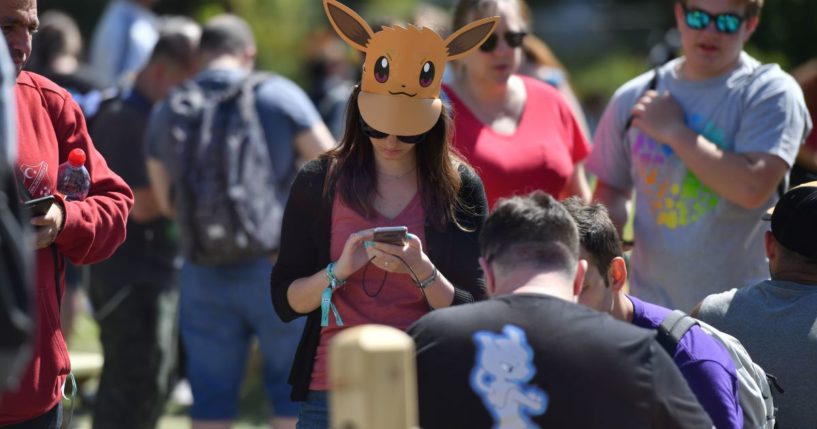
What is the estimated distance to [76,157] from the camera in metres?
3.27

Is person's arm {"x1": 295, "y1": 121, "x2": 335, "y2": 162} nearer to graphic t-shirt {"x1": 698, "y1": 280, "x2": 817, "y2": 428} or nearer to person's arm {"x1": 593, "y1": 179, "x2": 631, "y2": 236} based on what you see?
person's arm {"x1": 593, "y1": 179, "x2": 631, "y2": 236}

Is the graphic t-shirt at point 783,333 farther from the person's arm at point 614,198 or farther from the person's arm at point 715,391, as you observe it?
the person's arm at point 614,198

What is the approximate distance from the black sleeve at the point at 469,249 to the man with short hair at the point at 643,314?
312 mm

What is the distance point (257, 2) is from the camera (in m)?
15.2

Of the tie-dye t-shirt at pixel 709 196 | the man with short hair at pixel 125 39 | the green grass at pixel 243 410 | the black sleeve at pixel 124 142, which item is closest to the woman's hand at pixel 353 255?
the tie-dye t-shirt at pixel 709 196

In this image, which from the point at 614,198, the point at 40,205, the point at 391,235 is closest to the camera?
the point at 40,205

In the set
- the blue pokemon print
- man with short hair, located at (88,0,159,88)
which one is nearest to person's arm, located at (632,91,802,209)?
the blue pokemon print

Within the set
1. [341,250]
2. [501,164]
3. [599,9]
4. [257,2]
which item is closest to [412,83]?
[341,250]

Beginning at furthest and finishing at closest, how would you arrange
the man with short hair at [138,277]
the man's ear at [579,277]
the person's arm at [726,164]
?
the man with short hair at [138,277]
the person's arm at [726,164]
the man's ear at [579,277]

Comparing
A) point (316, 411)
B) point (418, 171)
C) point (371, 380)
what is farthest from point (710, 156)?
point (371, 380)

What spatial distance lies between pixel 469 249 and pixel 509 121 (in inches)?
45.6

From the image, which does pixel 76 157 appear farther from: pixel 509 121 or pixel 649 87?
pixel 649 87

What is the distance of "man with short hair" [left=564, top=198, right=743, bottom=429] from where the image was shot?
3.23 meters

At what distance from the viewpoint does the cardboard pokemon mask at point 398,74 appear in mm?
3600
